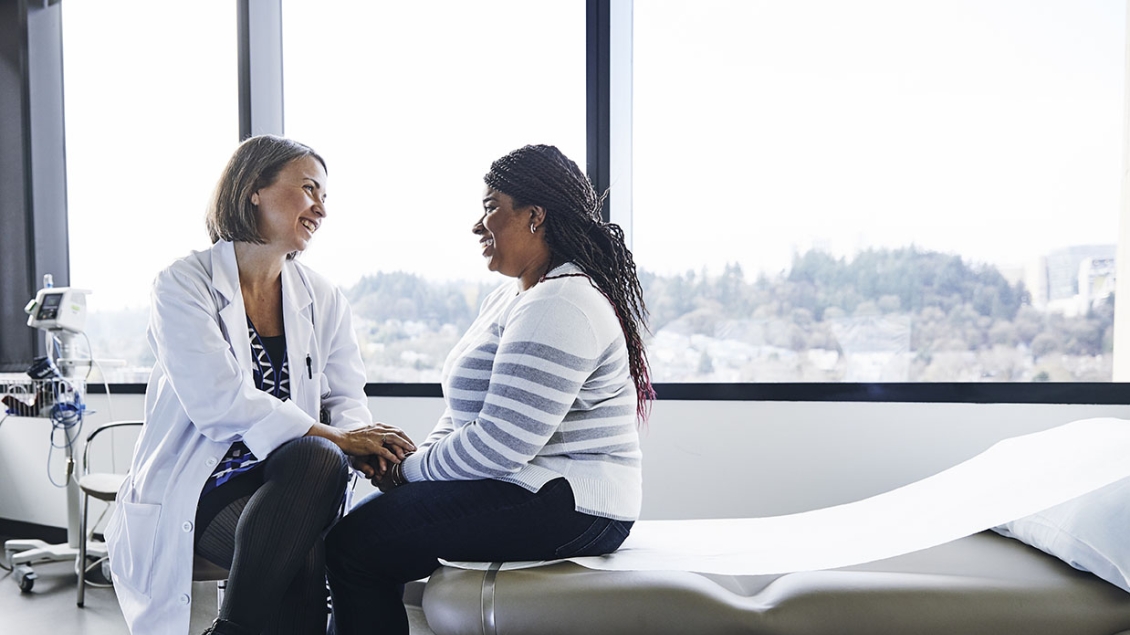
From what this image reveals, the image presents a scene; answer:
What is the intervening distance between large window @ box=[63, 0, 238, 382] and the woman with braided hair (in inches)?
94.3

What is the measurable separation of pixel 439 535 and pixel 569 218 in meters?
0.64

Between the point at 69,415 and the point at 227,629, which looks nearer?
the point at 227,629

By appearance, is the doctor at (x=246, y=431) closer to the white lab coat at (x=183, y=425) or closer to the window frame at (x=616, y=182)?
the white lab coat at (x=183, y=425)

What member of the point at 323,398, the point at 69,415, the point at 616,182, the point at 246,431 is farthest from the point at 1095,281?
the point at 69,415

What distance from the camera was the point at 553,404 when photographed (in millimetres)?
1354

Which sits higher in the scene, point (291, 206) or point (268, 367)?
point (291, 206)

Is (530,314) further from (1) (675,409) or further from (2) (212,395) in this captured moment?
(1) (675,409)

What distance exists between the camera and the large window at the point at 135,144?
137 inches

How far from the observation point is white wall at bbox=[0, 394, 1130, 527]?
204 centimetres

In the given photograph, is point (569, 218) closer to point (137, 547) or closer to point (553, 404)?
point (553, 404)

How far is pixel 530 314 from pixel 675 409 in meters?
1.05

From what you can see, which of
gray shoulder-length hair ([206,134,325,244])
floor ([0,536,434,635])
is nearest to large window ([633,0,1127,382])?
gray shoulder-length hair ([206,134,325,244])

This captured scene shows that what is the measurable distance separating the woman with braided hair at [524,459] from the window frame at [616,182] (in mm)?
838

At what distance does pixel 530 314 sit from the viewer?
1.39 meters
